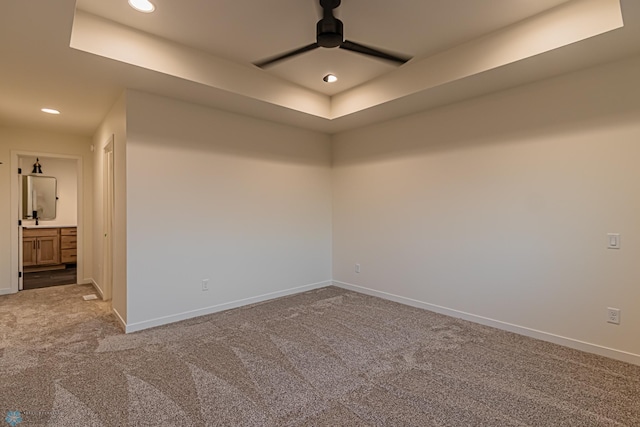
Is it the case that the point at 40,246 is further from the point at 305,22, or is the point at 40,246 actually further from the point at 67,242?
the point at 305,22

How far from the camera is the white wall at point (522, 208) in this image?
270cm

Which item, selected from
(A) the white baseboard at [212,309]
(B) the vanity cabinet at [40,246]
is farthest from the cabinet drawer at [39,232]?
(A) the white baseboard at [212,309]

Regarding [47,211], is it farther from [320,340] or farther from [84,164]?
[320,340]

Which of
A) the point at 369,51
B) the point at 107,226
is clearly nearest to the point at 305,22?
the point at 369,51

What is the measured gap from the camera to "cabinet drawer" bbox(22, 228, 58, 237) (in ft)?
21.1

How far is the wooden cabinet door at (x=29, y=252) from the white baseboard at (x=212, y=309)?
16.2ft

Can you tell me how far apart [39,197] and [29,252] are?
1.22 metres

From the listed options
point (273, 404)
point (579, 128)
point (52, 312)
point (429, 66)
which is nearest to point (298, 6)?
point (429, 66)

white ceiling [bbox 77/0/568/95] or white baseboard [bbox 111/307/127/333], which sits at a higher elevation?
white ceiling [bbox 77/0/568/95]

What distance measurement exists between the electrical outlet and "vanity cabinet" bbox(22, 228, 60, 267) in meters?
8.94

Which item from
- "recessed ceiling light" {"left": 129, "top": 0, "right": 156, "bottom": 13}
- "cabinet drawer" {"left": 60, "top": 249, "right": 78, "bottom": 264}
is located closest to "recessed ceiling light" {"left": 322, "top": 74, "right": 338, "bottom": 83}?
"recessed ceiling light" {"left": 129, "top": 0, "right": 156, "bottom": 13}

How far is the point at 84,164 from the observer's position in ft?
17.8

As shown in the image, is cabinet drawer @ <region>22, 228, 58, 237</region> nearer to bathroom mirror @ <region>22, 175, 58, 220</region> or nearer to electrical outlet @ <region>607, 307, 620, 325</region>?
bathroom mirror @ <region>22, 175, 58, 220</region>

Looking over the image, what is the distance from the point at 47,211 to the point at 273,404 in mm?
7598
